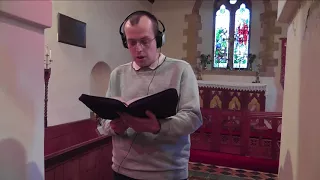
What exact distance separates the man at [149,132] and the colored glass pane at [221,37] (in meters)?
6.38

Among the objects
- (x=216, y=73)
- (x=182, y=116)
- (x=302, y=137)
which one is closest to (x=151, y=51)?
(x=182, y=116)

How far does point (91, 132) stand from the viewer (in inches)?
158

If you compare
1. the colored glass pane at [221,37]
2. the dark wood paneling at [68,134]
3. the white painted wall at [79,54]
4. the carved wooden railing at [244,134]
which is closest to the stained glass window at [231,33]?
the colored glass pane at [221,37]

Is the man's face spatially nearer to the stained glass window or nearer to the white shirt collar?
the white shirt collar

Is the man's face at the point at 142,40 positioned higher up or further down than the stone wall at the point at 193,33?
further down

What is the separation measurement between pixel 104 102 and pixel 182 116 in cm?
28

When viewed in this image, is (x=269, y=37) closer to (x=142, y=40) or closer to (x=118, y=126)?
(x=142, y=40)

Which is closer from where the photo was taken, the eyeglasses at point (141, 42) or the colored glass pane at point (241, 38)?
the eyeglasses at point (141, 42)

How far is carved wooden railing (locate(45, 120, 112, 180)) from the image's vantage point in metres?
2.13

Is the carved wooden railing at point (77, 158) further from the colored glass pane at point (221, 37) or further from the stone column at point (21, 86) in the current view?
the colored glass pane at point (221, 37)

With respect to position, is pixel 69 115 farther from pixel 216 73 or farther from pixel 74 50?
pixel 216 73

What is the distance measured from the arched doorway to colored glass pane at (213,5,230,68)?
9.54 feet

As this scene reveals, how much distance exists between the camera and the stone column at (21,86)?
76cm

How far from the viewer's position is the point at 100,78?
5.83 metres
